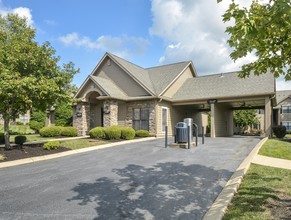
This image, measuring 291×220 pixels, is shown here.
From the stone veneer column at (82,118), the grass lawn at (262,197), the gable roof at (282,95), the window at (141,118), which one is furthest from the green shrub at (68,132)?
the gable roof at (282,95)

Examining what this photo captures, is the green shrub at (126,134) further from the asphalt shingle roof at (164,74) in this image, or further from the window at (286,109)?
the window at (286,109)

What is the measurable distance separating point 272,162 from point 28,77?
11.3 metres

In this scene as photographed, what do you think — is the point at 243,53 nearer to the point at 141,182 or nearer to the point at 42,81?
the point at 141,182

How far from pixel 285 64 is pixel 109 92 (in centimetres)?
1762

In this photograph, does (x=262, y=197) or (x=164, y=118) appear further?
(x=164, y=118)

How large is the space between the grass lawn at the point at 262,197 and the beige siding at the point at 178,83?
664 inches

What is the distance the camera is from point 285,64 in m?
5.94

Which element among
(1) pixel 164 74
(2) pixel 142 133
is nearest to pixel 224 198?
(2) pixel 142 133

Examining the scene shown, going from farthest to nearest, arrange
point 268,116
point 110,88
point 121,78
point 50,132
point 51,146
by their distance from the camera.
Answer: point 121,78 → point 110,88 → point 50,132 → point 268,116 → point 51,146

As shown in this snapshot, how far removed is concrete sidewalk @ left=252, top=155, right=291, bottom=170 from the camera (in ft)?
31.6

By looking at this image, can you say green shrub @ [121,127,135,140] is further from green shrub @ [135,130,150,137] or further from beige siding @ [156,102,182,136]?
beige siding @ [156,102,182,136]

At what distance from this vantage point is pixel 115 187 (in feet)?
23.4

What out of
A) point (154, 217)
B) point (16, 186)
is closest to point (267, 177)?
point (154, 217)

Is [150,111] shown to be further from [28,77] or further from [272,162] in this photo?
[272,162]
